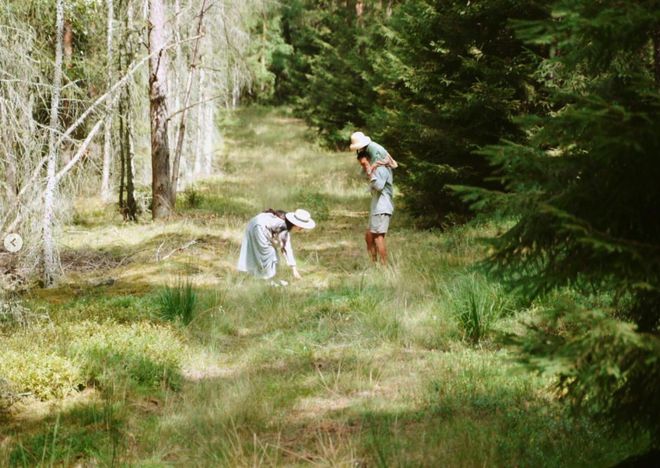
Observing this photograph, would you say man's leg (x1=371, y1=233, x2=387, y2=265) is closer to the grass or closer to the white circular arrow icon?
the grass

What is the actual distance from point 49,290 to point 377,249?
4.90 meters

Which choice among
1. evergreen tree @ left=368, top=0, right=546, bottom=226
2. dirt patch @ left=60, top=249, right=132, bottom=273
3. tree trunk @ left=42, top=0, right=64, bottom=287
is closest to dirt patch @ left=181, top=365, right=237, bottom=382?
tree trunk @ left=42, top=0, right=64, bottom=287

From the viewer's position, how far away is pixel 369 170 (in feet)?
30.4

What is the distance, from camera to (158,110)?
13.4 meters

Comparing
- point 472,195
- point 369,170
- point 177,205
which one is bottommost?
point 177,205

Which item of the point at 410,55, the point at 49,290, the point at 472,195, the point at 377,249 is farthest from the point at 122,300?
the point at 410,55

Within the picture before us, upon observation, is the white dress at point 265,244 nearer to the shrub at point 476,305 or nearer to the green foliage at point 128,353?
the green foliage at point 128,353

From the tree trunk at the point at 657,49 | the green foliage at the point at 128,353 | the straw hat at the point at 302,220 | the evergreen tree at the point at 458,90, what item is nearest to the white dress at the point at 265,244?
the straw hat at the point at 302,220

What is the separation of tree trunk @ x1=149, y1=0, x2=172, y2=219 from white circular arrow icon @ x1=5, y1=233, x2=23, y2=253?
4942 mm

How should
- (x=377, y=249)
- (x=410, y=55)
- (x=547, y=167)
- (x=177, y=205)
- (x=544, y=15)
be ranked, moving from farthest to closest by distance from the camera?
1. (x=177, y=205)
2. (x=410, y=55)
3. (x=544, y=15)
4. (x=377, y=249)
5. (x=547, y=167)

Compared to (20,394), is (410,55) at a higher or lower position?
higher

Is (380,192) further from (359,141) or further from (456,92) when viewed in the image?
(456,92)

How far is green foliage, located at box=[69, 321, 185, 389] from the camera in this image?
5.61 metres

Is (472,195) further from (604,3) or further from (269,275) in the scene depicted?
(269,275)
